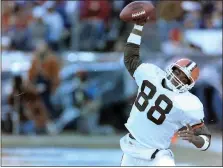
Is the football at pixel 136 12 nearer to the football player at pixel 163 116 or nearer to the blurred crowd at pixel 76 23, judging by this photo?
the football player at pixel 163 116

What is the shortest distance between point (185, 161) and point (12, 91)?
12.8 ft

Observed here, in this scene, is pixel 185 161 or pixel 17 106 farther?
pixel 17 106

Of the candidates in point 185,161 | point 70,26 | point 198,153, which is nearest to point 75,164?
point 185,161

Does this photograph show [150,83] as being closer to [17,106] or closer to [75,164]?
[75,164]

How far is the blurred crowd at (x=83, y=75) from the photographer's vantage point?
11.7m

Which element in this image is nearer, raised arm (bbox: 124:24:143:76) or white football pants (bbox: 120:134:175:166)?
white football pants (bbox: 120:134:175:166)

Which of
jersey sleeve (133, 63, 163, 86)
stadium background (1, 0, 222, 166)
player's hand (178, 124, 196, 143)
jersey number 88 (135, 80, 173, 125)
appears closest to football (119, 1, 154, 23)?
jersey sleeve (133, 63, 163, 86)

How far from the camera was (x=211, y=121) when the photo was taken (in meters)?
10.6

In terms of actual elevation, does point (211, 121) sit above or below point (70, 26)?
below

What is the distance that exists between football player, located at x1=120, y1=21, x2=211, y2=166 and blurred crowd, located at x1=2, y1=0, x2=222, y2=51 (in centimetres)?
635

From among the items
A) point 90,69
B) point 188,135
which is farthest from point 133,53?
point 90,69

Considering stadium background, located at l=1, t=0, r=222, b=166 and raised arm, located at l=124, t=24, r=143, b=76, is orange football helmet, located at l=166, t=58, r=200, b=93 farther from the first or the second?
stadium background, located at l=1, t=0, r=222, b=166

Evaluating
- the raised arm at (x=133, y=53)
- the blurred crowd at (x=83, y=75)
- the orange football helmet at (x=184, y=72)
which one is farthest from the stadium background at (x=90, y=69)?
the orange football helmet at (x=184, y=72)

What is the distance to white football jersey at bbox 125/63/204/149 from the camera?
5137 millimetres
